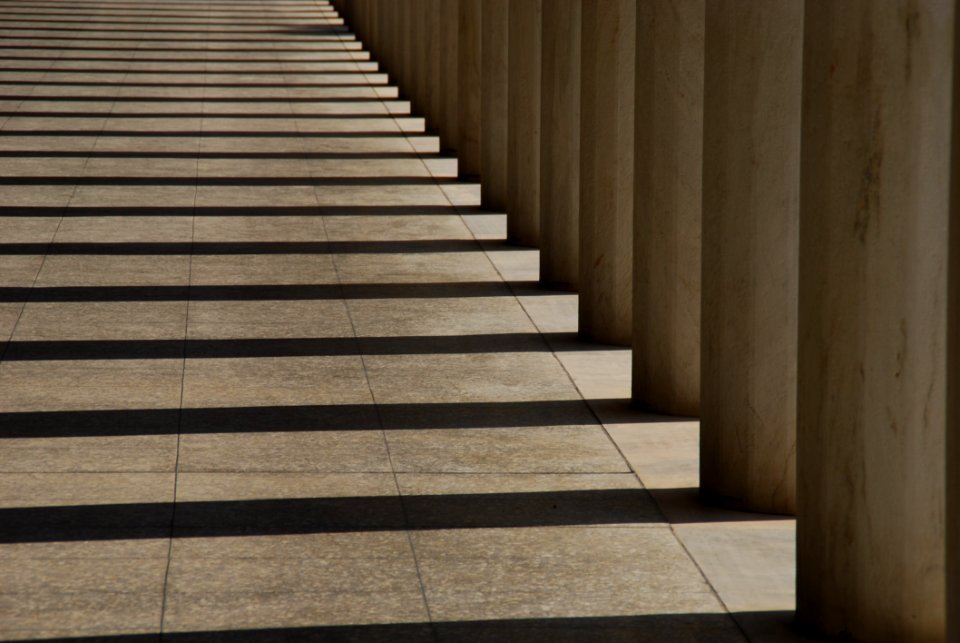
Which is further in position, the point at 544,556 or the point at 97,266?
the point at 97,266

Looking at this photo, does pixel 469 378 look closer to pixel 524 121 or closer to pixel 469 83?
pixel 524 121

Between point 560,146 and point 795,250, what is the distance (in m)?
5.97

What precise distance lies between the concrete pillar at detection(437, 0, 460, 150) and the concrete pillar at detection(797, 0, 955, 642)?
54.2 ft

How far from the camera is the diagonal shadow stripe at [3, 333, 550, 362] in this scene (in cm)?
1230

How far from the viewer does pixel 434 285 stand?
15.2 meters

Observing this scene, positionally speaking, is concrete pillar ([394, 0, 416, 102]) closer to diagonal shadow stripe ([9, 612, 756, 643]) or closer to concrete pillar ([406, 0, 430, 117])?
concrete pillar ([406, 0, 430, 117])

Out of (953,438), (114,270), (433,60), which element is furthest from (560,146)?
(433,60)

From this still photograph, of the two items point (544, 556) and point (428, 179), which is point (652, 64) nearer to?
point (544, 556)

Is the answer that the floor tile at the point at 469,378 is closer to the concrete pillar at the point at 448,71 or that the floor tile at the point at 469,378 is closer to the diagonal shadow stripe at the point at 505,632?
the diagonal shadow stripe at the point at 505,632

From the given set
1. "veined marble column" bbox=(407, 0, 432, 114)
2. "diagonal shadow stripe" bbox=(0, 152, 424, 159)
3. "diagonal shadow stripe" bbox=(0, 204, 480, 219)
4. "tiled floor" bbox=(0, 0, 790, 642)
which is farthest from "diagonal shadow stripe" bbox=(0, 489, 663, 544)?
"veined marble column" bbox=(407, 0, 432, 114)

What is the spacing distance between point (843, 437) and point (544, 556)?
192cm

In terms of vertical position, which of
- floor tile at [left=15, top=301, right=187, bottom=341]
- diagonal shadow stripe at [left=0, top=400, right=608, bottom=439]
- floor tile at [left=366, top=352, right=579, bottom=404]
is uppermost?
floor tile at [left=15, top=301, right=187, bottom=341]

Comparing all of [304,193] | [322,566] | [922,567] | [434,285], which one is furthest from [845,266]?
[304,193]

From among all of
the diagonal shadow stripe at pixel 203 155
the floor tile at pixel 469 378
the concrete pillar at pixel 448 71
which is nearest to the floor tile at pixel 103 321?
the floor tile at pixel 469 378
